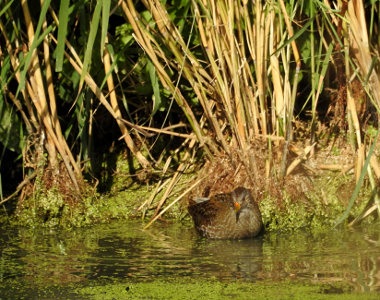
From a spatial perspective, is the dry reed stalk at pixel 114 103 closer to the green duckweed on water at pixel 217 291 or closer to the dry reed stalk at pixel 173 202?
the dry reed stalk at pixel 173 202

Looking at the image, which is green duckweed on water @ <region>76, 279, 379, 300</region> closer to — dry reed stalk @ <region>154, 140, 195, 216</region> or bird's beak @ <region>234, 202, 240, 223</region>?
bird's beak @ <region>234, 202, 240, 223</region>

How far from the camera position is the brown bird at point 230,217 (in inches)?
235

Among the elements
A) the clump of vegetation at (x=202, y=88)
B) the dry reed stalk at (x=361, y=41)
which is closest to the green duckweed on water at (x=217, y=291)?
the clump of vegetation at (x=202, y=88)

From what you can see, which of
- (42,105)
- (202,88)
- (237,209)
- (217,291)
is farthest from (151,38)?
(217,291)

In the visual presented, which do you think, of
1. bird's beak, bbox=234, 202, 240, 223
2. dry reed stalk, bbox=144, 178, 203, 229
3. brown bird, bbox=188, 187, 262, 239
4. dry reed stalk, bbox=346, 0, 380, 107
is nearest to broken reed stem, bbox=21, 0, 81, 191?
dry reed stalk, bbox=144, 178, 203, 229

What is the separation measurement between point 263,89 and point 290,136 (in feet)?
1.47

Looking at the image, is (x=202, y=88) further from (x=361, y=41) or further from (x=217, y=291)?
(x=217, y=291)

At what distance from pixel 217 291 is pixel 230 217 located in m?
1.72

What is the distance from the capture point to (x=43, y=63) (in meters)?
6.13

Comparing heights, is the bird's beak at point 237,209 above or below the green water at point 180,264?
above

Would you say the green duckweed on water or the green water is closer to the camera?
the green duckweed on water

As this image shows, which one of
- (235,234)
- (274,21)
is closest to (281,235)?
(235,234)

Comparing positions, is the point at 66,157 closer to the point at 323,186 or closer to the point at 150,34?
the point at 150,34

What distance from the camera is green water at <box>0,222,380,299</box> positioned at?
14.7ft
